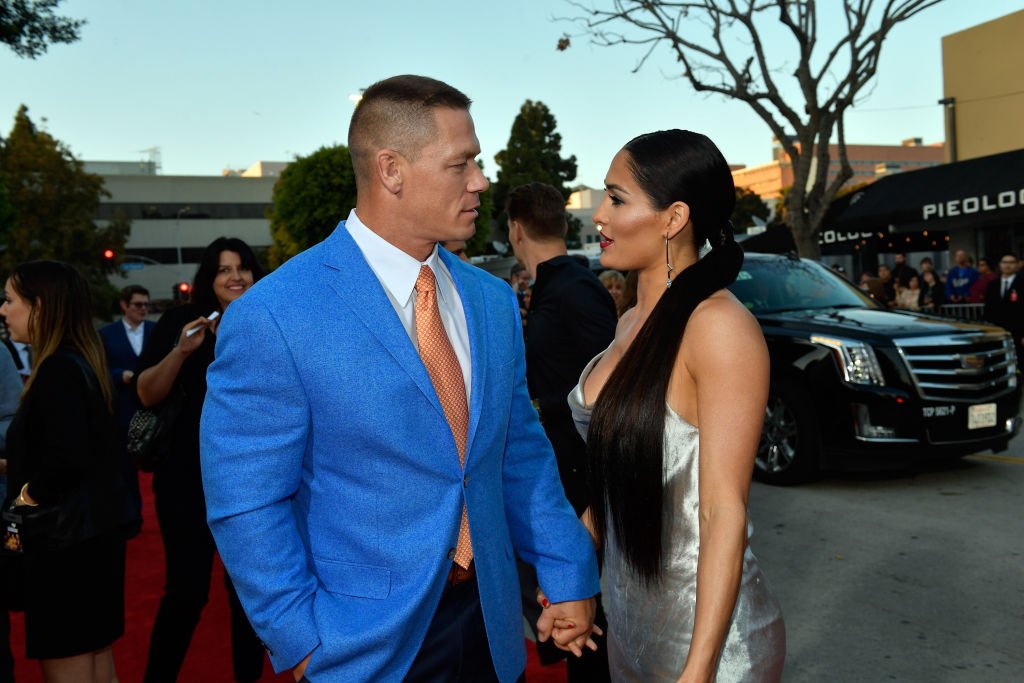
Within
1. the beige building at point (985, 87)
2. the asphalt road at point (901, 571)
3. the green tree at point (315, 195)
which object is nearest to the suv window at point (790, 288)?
the asphalt road at point (901, 571)

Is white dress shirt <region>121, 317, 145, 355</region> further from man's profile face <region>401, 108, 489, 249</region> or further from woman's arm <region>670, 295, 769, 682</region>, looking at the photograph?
woman's arm <region>670, 295, 769, 682</region>

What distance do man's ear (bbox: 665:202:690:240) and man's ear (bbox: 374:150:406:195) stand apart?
2.44 ft

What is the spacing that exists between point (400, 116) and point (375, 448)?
817 mm

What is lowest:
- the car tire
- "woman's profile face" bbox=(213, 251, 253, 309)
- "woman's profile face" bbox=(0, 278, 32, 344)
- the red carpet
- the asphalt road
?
the asphalt road

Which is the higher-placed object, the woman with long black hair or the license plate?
the woman with long black hair

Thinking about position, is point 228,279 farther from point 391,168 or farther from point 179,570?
point 391,168

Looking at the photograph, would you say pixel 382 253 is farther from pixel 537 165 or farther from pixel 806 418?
pixel 537 165

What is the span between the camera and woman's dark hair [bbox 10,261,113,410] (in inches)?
141

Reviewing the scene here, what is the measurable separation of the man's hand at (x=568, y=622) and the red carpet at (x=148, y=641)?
2.27 m

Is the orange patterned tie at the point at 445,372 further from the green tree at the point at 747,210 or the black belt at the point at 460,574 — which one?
the green tree at the point at 747,210

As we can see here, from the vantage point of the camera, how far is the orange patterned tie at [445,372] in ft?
7.14

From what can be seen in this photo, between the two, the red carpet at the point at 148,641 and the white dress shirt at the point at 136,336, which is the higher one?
the white dress shirt at the point at 136,336

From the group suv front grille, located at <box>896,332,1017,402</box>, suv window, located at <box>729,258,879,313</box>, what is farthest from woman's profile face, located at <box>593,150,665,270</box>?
suv window, located at <box>729,258,879,313</box>

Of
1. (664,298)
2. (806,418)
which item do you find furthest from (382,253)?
(806,418)
